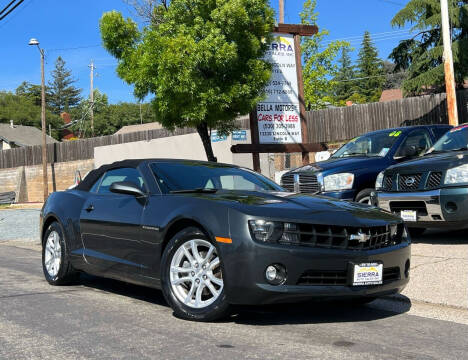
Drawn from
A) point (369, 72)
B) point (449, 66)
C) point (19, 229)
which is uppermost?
point (369, 72)

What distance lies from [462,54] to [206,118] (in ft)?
49.7

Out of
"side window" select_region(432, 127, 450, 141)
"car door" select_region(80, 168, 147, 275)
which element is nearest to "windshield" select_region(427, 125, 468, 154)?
"side window" select_region(432, 127, 450, 141)

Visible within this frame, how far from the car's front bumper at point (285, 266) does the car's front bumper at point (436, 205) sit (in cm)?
387

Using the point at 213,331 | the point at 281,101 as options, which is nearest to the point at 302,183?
the point at 281,101

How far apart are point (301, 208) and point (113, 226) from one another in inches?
77.5

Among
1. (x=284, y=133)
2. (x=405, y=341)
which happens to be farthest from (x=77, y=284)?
(x=284, y=133)

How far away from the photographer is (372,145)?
10.7 metres

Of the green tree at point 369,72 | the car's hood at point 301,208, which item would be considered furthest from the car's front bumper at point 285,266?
the green tree at point 369,72

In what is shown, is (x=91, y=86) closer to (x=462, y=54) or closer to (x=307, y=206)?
(x=462, y=54)

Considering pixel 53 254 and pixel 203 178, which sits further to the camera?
pixel 53 254

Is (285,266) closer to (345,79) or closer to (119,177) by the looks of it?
(119,177)

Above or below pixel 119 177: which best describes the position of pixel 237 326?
below

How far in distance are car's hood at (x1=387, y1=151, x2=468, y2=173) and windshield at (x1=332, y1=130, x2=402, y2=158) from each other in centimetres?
140

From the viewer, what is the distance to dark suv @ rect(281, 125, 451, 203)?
953 centimetres
